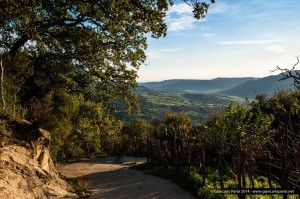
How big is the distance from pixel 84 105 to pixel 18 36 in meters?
8.24

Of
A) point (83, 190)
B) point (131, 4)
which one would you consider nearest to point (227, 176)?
point (83, 190)

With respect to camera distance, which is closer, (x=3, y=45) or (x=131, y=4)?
(x=131, y=4)

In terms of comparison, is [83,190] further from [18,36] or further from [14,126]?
[18,36]

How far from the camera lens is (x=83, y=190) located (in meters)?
20.9

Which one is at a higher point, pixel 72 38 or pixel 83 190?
pixel 72 38

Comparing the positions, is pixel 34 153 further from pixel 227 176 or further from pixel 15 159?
pixel 227 176

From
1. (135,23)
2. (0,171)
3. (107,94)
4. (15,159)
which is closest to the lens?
(0,171)

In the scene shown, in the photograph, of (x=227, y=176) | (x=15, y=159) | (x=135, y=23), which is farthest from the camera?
(x=227, y=176)

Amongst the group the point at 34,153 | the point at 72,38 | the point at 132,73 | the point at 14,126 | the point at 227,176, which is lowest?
the point at 227,176

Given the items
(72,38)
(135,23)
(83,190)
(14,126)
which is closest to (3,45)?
(72,38)

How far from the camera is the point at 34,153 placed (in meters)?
17.7

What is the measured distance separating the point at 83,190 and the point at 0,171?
28.1ft

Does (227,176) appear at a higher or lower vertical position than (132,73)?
lower

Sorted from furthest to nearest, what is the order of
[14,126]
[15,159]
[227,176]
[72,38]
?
1. [227,176]
2. [72,38]
3. [14,126]
4. [15,159]
